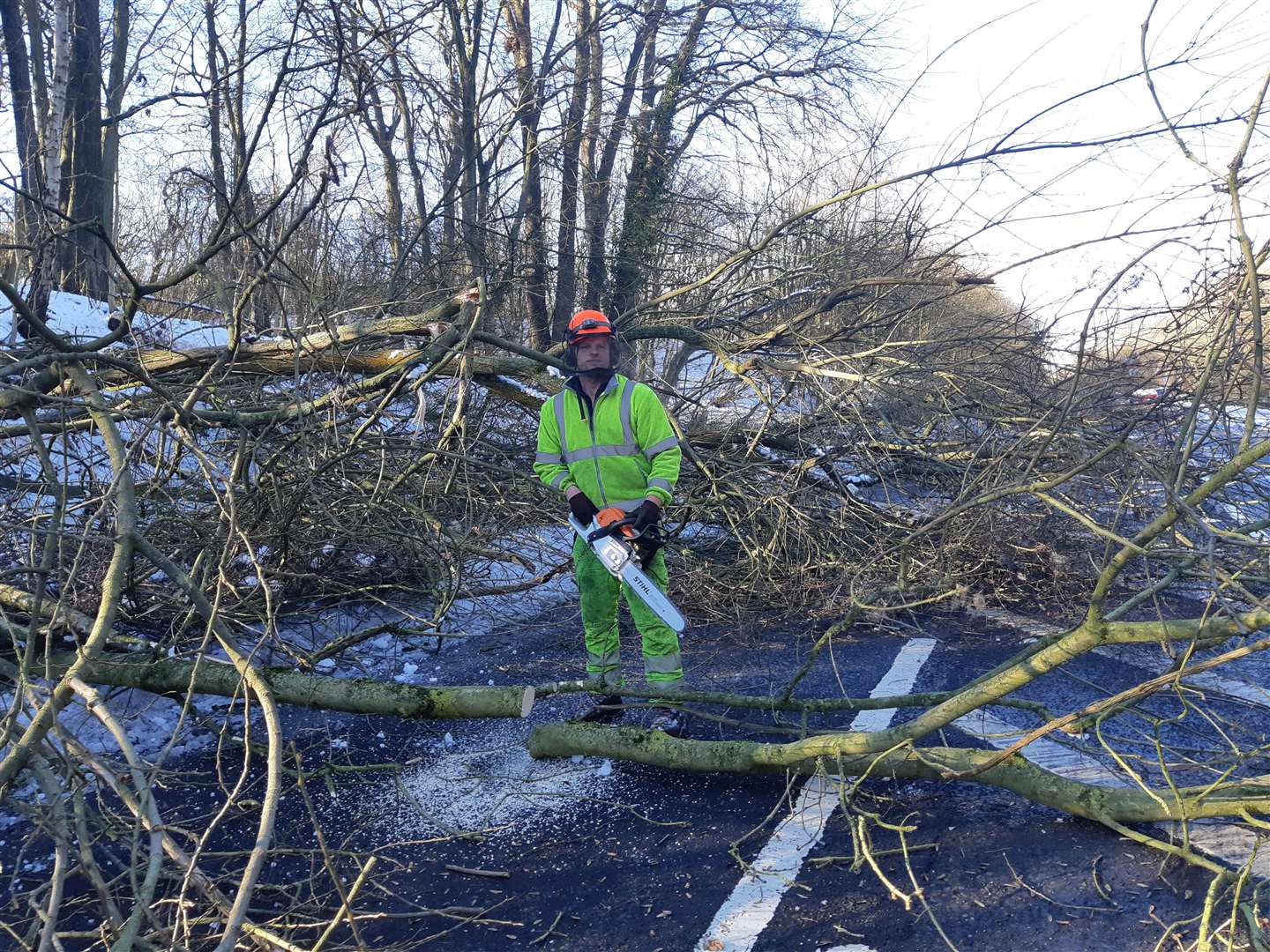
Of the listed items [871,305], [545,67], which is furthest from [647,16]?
[871,305]

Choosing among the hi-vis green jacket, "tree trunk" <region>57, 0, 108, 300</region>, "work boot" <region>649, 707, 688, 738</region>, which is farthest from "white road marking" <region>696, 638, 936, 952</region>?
"tree trunk" <region>57, 0, 108, 300</region>

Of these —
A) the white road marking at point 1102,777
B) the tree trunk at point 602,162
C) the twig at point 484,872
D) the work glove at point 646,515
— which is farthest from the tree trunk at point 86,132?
the white road marking at point 1102,777

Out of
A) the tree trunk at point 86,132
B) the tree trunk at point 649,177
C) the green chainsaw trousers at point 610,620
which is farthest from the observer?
the tree trunk at point 649,177

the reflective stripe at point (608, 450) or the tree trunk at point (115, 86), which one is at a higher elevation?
the tree trunk at point (115, 86)

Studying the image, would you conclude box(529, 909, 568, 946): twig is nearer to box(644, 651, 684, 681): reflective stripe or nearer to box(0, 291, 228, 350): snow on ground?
box(644, 651, 684, 681): reflective stripe

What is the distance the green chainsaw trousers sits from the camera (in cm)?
415

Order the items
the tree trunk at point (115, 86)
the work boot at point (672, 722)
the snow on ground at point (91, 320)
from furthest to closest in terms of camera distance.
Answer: the tree trunk at point (115, 86)
the snow on ground at point (91, 320)
the work boot at point (672, 722)

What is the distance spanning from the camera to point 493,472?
582 cm

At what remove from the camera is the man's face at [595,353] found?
428 centimetres

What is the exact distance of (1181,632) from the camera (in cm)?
279

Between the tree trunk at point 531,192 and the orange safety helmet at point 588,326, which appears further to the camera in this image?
the tree trunk at point 531,192

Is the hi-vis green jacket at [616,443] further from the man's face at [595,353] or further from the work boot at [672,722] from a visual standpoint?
the work boot at [672,722]

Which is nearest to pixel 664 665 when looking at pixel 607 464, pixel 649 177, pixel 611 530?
pixel 611 530

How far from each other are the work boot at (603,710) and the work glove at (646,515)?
2.47 ft
